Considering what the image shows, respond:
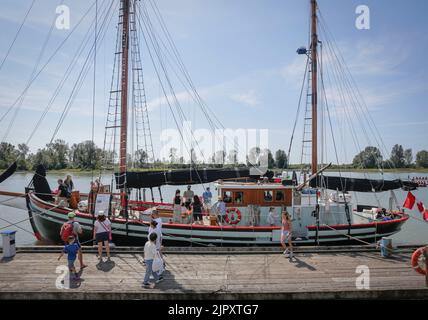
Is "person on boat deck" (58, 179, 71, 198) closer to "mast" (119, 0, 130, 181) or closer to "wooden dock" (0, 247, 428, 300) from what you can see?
"mast" (119, 0, 130, 181)

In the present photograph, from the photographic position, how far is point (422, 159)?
4532 inches

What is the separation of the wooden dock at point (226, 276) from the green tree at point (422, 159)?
12648cm

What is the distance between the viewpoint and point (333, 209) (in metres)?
13.8

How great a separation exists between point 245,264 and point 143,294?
129 inches

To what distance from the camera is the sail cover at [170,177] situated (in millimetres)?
12914

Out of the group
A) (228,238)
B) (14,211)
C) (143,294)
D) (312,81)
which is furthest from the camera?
(14,211)

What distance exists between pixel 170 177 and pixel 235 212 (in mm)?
3441

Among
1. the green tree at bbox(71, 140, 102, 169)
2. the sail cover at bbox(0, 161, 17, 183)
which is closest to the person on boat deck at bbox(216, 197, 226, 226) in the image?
the sail cover at bbox(0, 161, 17, 183)

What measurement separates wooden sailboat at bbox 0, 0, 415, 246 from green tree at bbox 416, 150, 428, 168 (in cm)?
11963

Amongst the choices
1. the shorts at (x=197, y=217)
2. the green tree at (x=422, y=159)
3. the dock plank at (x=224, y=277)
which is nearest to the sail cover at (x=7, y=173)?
the dock plank at (x=224, y=277)

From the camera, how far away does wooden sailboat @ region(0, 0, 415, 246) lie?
1238 centimetres

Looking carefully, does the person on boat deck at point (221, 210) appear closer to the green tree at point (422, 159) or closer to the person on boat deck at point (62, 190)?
the person on boat deck at point (62, 190)
